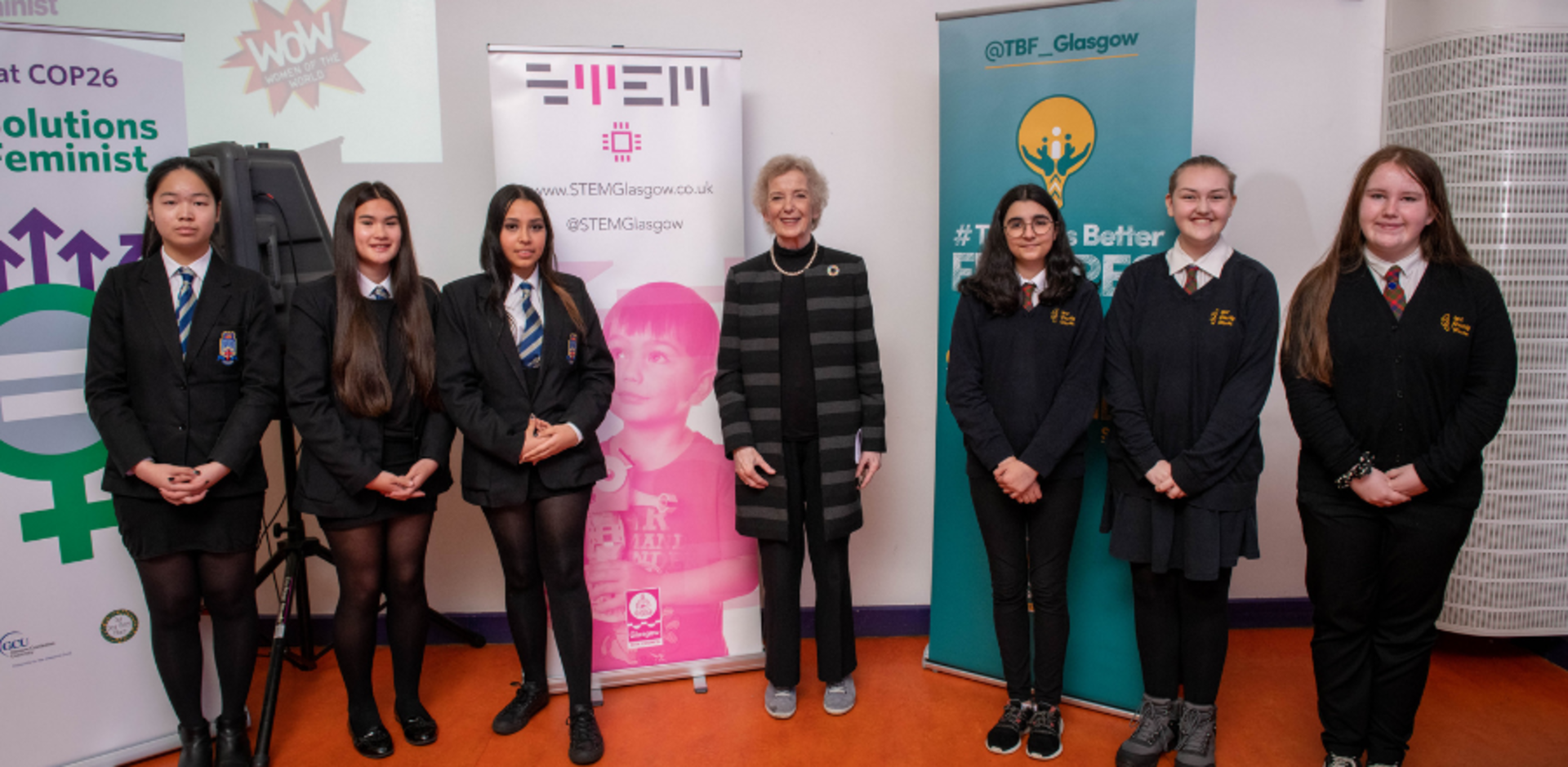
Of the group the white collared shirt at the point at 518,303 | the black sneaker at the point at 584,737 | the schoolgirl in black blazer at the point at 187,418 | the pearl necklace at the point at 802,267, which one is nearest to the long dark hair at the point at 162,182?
Result: the schoolgirl in black blazer at the point at 187,418

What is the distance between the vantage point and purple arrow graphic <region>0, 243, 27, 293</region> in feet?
7.68

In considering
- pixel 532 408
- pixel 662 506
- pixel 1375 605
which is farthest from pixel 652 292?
pixel 1375 605

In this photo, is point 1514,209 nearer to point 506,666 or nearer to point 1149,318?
point 1149,318

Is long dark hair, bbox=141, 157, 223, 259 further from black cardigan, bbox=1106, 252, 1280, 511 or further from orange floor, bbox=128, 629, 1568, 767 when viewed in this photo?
black cardigan, bbox=1106, 252, 1280, 511

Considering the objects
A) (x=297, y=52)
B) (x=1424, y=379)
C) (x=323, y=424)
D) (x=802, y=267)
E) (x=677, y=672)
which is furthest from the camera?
(x=297, y=52)

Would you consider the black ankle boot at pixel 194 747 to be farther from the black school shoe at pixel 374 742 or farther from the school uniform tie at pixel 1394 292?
the school uniform tie at pixel 1394 292

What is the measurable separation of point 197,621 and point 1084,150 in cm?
316

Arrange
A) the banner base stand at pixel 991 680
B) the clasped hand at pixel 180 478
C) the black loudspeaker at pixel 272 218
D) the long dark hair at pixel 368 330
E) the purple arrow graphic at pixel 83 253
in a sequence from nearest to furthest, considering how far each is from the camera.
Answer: the clasped hand at pixel 180 478, the long dark hair at pixel 368 330, the purple arrow graphic at pixel 83 253, the black loudspeaker at pixel 272 218, the banner base stand at pixel 991 680

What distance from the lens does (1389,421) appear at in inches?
83.3

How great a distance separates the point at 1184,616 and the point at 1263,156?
1916 mm

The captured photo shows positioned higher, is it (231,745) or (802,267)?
(802,267)

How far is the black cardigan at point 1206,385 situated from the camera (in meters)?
2.24

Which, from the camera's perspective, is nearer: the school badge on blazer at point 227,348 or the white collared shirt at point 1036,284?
the school badge on blazer at point 227,348

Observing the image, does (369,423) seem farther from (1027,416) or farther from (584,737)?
(1027,416)
